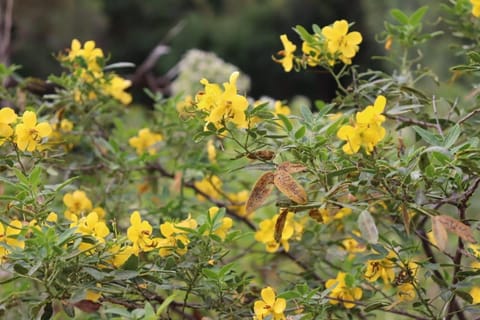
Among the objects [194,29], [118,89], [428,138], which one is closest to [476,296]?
[428,138]

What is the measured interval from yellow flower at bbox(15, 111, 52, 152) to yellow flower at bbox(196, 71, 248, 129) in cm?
21

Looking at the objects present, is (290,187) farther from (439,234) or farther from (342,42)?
(342,42)

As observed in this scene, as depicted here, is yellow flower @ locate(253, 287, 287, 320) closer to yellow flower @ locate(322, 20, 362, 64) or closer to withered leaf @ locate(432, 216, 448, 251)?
withered leaf @ locate(432, 216, 448, 251)

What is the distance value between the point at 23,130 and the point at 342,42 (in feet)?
1.41

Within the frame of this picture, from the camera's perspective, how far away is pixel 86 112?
1290mm

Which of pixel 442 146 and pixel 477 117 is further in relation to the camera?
pixel 477 117

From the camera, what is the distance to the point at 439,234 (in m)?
0.70

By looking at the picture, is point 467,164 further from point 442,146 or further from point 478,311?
point 478,311

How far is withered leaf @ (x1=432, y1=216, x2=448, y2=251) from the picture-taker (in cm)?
70

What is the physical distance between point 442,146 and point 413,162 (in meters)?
0.04

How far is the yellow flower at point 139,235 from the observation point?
2.72ft

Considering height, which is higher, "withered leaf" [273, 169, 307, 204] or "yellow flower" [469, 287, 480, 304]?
"withered leaf" [273, 169, 307, 204]

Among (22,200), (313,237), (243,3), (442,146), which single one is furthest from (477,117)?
(243,3)

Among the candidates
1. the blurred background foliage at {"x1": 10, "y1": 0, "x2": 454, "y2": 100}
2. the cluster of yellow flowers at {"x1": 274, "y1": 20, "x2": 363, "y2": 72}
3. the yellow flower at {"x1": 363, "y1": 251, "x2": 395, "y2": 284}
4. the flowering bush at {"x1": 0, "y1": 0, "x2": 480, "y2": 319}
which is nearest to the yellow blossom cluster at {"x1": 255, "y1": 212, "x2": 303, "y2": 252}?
the flowering bush at {"x1": 0, "y1": 0, "x2": 480, "y2": 319}
